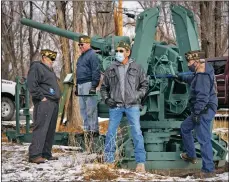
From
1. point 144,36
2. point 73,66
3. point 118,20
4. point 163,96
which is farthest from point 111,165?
point 73,66

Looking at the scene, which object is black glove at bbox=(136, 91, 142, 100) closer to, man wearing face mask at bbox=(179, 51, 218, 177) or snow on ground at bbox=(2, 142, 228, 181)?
man wearing face mask at bbox=(179, 51, 218, 177)

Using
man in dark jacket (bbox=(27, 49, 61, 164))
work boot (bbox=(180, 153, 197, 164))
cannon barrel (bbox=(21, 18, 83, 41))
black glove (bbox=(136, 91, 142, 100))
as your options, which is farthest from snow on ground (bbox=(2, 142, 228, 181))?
cannon barrel (bbox=(21, 18, 83, 41))

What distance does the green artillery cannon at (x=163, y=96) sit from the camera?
22.7 feet

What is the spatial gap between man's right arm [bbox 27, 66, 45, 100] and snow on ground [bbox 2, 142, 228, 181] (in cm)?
91

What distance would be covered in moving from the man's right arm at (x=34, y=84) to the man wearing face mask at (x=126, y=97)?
0.91 m

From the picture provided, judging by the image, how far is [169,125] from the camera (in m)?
7.18

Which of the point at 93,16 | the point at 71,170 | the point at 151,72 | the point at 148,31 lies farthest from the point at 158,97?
the point at 93,16

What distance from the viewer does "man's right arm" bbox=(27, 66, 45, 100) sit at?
6.47 metres

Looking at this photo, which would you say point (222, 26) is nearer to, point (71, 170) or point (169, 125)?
point (169, 125)

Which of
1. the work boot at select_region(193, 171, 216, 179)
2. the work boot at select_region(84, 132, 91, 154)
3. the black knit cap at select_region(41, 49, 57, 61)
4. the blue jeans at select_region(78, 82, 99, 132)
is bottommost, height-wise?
the work boot at select_region(193, 171, 216, 179)

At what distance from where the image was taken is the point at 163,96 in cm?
717

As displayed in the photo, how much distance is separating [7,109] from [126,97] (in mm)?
7050

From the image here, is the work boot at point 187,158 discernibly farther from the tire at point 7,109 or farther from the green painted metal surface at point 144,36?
the tire at point 7,109

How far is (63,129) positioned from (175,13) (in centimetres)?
421
